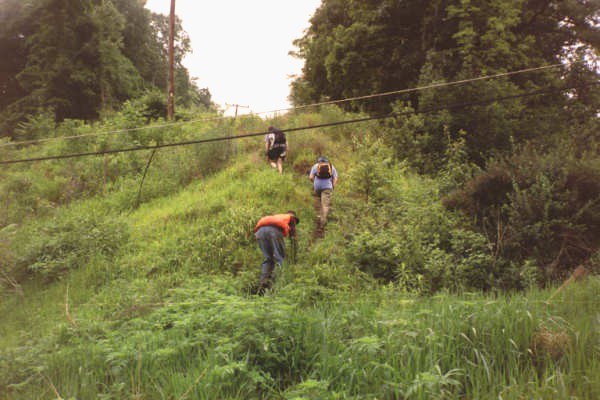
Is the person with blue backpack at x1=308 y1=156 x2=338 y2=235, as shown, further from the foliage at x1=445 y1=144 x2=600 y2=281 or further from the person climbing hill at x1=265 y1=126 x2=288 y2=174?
the foliage at x1=445 y1=144 x2=600 y2=281

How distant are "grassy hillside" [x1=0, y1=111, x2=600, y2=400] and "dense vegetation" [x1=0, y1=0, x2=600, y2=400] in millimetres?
35

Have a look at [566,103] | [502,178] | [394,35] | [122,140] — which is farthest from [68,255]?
[566,103]

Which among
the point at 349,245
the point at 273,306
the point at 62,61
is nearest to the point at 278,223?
the point at 349,245

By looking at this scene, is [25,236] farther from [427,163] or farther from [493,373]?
[427,163]

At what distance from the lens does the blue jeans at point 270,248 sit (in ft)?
24.0

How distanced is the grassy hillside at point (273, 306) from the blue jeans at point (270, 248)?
1.03ft

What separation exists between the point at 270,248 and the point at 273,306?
277 centimetres

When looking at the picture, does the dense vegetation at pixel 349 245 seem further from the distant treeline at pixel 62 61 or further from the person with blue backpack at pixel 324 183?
the distant treeline at pixel 62 61

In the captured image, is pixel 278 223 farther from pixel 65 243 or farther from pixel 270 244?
pixel 65 243

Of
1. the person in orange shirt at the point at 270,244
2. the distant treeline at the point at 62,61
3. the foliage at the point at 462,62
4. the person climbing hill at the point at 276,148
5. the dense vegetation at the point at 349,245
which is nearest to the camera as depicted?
the dense vegetation at the point at 349,245

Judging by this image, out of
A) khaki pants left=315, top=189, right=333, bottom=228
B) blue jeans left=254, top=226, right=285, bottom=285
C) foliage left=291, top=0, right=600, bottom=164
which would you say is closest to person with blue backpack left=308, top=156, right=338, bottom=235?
khaki pants left=315, top=189, right=333, bottom=228

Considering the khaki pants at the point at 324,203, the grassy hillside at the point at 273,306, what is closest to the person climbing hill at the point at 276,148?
the grassy hillside at the point at 273,306

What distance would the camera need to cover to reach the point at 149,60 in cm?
3878

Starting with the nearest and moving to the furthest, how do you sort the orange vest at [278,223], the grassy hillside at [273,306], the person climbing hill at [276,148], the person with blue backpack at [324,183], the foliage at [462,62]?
the grassy hillside at [273,306] < the orange vest at [278,223] < the person with blue backpack at [324,183] < the person climbing hill at [276,148] < the foliage at [462,62]
